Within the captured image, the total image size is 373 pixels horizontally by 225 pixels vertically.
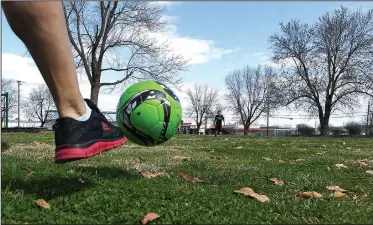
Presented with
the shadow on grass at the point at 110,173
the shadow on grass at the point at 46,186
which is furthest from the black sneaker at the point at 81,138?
the shadow on grass at the point at 110,173

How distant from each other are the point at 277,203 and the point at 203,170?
1412 millimetres

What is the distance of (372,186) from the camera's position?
10.9 feet

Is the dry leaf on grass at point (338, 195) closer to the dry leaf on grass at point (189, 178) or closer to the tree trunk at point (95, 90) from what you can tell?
the dry leaf on grass at point (189, 178)

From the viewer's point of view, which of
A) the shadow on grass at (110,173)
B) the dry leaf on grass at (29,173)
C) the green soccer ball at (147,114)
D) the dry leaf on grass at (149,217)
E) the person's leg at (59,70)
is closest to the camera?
the dry leaf on grass at (149,217)

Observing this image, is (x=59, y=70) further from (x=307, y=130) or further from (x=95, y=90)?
(x=307, y=130)

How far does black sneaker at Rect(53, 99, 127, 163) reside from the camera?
2.22m

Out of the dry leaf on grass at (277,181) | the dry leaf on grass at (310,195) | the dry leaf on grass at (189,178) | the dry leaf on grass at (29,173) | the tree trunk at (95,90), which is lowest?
the dry leaf on grass at (310,195)

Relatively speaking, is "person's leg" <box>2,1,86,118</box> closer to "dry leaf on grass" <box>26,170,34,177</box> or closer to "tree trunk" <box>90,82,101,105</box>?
"dry leaf on grass" <box>26,170,34,177</box>

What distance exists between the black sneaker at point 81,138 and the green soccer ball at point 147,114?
37 cm

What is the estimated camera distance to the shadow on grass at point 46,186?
2.49 m

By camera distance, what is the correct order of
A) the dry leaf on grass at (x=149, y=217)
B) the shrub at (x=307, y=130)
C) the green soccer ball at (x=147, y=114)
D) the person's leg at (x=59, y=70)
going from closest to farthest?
1. the dry leaf on grass at (x=149, y=217)
2. the person's leg at (x=59, y=70)
3. the green soccer ball at (x=147, y=114)
4. the shrub at (x=307, y=130)

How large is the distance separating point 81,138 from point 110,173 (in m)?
1.05

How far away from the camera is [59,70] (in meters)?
2.30

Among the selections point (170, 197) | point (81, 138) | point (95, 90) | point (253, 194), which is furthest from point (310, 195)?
point (95, 90)
